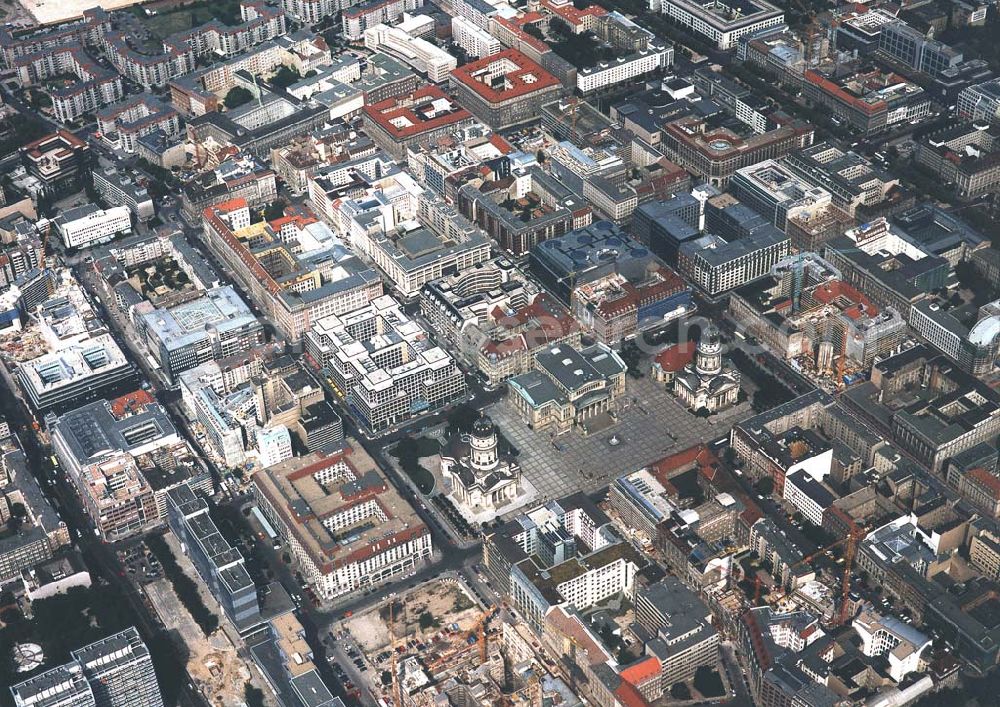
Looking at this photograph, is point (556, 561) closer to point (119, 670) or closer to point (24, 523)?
point (119, 670)

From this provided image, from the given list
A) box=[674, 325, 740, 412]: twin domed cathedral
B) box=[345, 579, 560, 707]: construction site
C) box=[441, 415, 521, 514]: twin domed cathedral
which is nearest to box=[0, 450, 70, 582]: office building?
box=[345, 579, 560, 707]: construction site

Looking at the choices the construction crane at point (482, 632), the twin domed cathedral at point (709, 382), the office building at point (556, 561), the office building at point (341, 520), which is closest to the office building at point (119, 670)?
the office building at point (341, 520)

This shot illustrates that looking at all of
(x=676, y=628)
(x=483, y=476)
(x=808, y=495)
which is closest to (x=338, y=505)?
(x=483, y=476)

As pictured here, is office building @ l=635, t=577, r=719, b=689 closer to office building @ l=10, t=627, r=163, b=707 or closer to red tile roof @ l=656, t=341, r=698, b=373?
red tile roof @ l=656, t=341, r=698, b=373

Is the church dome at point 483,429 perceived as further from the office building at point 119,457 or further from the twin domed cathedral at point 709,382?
the office building at point 119,457

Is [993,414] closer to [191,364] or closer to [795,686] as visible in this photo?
[795,686]
